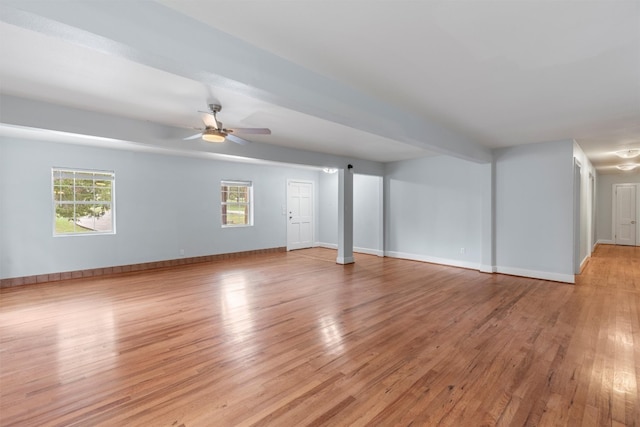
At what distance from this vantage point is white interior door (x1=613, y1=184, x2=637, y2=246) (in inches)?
360

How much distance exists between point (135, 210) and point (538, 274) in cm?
770

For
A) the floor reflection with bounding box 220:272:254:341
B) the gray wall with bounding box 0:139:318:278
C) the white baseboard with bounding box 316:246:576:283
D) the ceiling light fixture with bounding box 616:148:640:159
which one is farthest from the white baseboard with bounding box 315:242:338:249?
the ceiling light fixture with bounding box 616:148:640:159

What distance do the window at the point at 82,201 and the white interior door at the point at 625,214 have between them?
13.7 metres

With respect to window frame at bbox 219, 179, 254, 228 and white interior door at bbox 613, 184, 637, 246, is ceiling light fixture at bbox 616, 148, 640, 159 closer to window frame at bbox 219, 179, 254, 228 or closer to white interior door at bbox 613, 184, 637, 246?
white interior door at bbox 613, 184, 637, 246

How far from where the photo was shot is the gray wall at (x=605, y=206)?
9531 millimetres

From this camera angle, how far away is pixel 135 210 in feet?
20.4

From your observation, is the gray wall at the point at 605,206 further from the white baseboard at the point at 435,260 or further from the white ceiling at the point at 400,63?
the white ceiling at the point at 400,63

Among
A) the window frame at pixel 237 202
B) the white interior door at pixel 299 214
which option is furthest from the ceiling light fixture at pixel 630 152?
the window frame at pixel 237 202

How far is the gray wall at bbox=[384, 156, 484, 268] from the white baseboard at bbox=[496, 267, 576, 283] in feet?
1.75

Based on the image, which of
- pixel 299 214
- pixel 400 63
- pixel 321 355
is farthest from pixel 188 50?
pixel 299 214

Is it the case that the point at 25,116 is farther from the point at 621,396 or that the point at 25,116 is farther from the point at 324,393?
the point at 621,396

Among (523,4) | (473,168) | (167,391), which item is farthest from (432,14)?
(473,168)

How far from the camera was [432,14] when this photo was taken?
5.76 ft

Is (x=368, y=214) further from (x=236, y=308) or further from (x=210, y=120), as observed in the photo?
(x=210, y=120)
